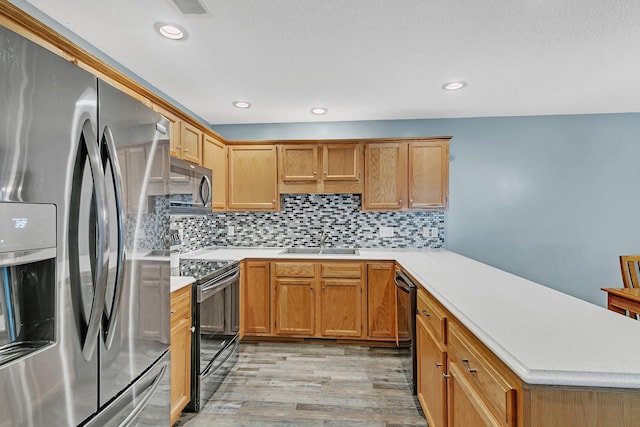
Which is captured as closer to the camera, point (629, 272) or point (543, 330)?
point (543, 330)

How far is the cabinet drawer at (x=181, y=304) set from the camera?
1738 millimetres

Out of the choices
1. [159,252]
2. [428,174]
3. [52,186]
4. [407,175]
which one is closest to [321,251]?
[407,175]

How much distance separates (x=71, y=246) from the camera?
2.95 feet

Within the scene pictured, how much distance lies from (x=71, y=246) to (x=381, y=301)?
261 centimetres

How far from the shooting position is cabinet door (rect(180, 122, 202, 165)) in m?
2.46

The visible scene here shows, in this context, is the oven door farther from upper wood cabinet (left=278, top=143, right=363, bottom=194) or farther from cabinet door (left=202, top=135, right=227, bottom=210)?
upper wood cabinet (left=278, top=143, right=363, bottom=194)

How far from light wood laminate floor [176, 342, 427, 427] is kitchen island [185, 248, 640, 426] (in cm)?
100

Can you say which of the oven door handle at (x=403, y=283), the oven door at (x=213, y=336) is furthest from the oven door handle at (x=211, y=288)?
the oven door handle at (x=403, y=283)

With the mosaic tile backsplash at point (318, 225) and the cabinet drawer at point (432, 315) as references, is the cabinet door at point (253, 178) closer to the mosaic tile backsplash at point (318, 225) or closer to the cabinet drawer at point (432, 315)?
the mosaic tile backsplash at point (318, 225)

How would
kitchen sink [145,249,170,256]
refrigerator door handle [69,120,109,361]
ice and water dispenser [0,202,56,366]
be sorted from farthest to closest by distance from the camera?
kitchen sink [145,249,170,256], refrigerator door handle [69,120,109,361], ice and water dispenser [0,202,56,366]

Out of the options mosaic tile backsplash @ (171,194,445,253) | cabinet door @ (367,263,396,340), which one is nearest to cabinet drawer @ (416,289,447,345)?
cabinet door @ (367,263,396,340)

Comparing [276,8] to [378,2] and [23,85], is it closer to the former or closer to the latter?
[378,2]

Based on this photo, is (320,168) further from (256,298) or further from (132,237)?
(132,237)

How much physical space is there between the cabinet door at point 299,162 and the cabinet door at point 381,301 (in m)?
1.18
